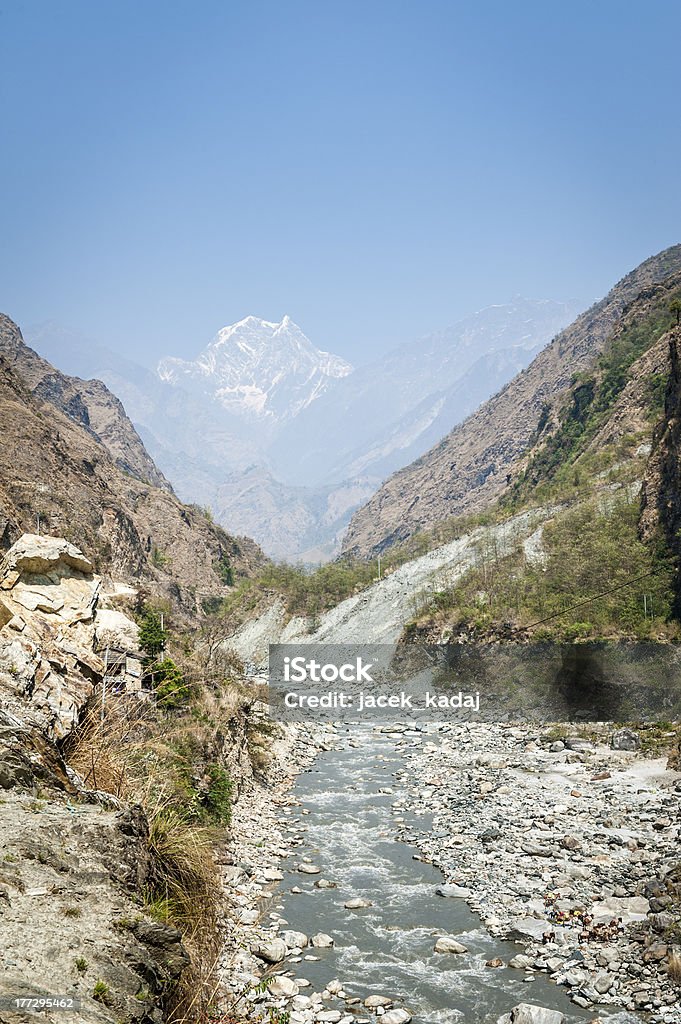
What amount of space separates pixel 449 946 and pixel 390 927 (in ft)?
3.89

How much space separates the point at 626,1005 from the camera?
26.8 ft

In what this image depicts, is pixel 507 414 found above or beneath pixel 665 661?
above

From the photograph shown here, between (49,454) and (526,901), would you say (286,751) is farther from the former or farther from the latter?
(49,454)

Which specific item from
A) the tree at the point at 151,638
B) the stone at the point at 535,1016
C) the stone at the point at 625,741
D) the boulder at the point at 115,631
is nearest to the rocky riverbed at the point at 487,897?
the stone at the point at 535,1016

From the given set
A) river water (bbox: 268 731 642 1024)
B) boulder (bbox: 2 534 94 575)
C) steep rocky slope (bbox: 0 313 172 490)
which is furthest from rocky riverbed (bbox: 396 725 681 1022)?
steep rocky slope (bbox: 0 313 172 490)

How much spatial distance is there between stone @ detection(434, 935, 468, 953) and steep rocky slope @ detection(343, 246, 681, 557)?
97.0 meters

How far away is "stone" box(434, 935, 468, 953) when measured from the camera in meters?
9.98

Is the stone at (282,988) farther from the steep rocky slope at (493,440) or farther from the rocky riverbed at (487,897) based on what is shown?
the steep rocky slope at (493,440)

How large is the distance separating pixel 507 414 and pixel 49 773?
13027 cm

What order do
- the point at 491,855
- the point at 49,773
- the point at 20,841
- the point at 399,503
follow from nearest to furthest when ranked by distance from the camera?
the point at 20,841
the point at 49,773
the point at 491,855
the point at 399,503

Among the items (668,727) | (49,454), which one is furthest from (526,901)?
(49,454)

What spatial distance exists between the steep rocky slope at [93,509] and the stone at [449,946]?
19808mm

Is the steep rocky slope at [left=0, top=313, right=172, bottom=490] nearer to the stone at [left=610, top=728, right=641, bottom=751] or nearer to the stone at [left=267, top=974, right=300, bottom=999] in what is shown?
the stone at [left=610, top=728, right=641, bottom=751]

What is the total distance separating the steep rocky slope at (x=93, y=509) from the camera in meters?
40.2
